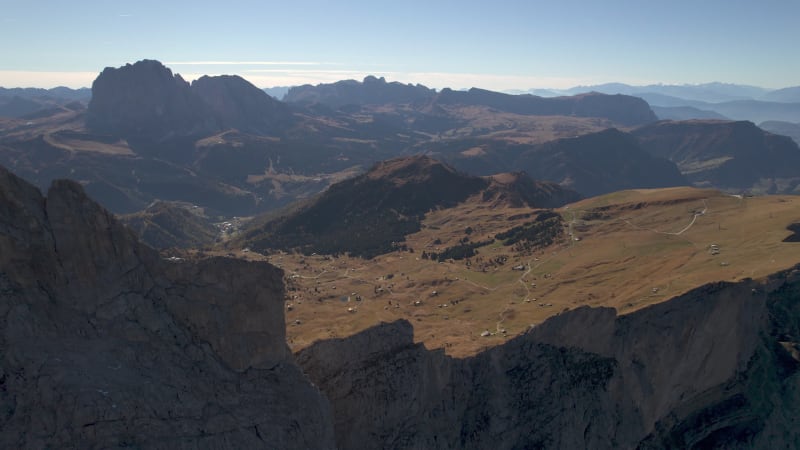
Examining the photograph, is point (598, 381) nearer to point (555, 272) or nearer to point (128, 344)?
point (555, 272)

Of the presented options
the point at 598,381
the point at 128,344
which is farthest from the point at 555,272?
the point at 128,344

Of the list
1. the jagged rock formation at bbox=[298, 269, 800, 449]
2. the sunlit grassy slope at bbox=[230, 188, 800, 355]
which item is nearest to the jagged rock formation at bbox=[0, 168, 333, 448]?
the jagged rock formation at bbox=[298, 269, 800, 449]

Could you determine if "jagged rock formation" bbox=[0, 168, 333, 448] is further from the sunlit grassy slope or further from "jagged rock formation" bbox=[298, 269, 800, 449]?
the sunlit grassy slope

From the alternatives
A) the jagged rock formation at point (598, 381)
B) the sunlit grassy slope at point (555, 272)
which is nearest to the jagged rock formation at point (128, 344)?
the jagged rock formation at point (598, 381)

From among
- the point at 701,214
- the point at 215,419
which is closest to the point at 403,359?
the point at 215,419

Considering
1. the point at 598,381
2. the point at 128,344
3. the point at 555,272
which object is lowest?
the point at 598,381

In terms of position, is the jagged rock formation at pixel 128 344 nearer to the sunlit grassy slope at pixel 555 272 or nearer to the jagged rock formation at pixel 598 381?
the jagged rock formation at pixel 598 381
